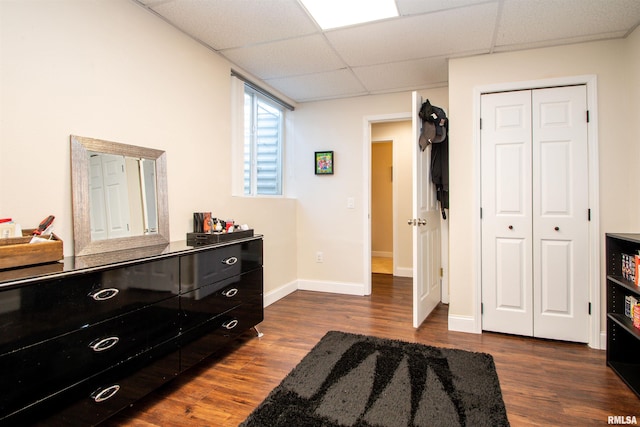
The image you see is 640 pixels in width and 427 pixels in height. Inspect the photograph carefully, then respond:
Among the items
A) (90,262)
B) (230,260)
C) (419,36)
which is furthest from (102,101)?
(419,36)

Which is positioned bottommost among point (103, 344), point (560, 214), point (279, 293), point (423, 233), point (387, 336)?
point (387, 336)

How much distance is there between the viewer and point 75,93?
6.03 ft

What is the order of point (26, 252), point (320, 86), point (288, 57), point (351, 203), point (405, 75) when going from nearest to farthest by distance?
point (26, 252), point (288, 57), point (405, 75), point (320, 86), point (351, 203)

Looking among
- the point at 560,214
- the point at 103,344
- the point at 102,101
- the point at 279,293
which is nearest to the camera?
the point at 103,344

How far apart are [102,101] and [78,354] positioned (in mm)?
1410

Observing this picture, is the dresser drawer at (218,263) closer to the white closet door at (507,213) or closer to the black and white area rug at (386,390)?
the black and white area rug at (386,390)

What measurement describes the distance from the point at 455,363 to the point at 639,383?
41.2 inches

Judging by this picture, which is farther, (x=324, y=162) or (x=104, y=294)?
(x=324, y=162)

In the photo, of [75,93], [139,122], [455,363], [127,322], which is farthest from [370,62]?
[127,322]

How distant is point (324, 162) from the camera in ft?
14.0

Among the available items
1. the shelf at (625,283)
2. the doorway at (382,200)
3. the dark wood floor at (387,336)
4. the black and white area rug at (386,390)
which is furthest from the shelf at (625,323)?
the doorway at (382,200)

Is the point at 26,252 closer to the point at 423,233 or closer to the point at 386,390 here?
the point at 386,390

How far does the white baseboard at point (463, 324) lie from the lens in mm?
2967

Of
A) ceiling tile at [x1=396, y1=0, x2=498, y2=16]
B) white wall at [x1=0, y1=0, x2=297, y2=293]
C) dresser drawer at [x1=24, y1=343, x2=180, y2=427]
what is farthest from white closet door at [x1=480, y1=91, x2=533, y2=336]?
dresser drawer at [x1=24, y1=343, x2=180, y2=427]
